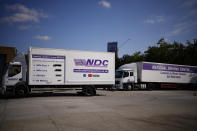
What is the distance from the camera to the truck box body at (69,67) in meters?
12.5

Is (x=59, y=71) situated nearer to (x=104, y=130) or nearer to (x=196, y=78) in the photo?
(x=104, y=130)

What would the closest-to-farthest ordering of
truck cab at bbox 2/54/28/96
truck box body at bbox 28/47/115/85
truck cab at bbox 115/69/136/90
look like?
truck cab at bbox 2/54/28/96
truck box body at bbox 28/47/115/85
truck cab at bbox 115/69/136/90

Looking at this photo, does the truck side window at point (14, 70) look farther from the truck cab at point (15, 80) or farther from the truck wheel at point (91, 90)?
the truck wheel at point (91, 90)

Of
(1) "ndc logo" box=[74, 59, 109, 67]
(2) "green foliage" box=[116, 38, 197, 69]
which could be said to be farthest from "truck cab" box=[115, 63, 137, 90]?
(2) "green foliage" box=[116, 38, 197, 69]

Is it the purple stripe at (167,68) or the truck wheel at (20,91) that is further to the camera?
the purple stripe at (167,68)

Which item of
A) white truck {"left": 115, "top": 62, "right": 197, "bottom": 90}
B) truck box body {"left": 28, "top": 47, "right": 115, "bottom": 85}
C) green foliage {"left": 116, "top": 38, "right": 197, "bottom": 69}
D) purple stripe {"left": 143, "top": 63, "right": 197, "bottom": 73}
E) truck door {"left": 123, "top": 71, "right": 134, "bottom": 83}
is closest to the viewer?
truck box body {"left": 28, "top": 47, "right": 115, "bottom": 85}

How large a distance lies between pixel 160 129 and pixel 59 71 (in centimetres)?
986

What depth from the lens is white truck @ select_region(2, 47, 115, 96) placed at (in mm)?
12266

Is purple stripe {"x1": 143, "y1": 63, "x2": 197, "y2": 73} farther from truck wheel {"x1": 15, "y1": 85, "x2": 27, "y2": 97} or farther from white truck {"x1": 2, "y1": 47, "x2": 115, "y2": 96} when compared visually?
truck wheel {"x1": 15, "y1": 85, "x2": 27, "y2": 97}

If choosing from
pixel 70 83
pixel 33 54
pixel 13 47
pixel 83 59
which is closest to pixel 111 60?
pixel 83 59

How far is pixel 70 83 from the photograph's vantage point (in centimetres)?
1331

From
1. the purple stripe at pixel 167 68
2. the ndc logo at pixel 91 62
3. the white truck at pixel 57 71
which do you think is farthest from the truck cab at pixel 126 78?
the ndc logo at pixel 91 62

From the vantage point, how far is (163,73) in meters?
23.5

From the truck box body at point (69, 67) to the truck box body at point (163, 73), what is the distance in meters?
8.94
